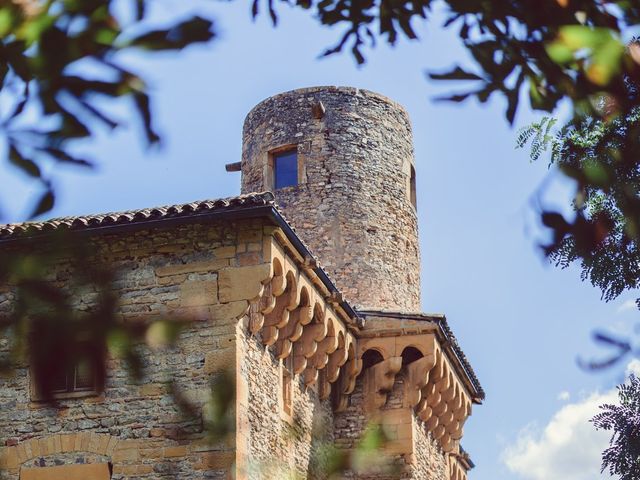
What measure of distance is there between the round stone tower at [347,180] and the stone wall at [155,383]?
4.65m

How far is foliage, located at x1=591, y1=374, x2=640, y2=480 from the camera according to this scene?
51.4 ft

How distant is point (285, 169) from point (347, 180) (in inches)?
39.3

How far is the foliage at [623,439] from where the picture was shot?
616 inches

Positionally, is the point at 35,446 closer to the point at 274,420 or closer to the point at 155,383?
the point at 155,383

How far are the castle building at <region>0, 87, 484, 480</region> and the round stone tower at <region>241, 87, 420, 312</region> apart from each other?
1.0 inches

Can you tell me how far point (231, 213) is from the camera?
11570 mm

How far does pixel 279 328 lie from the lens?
502 inches

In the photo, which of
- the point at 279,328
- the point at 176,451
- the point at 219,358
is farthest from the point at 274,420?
the point at 176,451

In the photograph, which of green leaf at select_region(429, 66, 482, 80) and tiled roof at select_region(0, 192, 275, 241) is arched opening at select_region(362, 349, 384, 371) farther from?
green leaf at select_region(429, 66, 482, 80)

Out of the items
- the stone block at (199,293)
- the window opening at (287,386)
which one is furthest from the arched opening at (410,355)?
the stone block at (199,293)

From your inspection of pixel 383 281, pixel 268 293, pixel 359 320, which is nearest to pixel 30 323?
pixel 268 293

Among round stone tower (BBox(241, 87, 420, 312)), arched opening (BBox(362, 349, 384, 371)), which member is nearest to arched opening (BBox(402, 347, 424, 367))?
arched opening (BBox(362, 349, 384, 371))

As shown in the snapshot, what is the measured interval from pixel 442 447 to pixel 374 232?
11.2 ft

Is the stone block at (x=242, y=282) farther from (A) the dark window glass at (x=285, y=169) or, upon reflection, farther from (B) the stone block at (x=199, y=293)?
(A) the dark window glass at (x=285, y=169)
